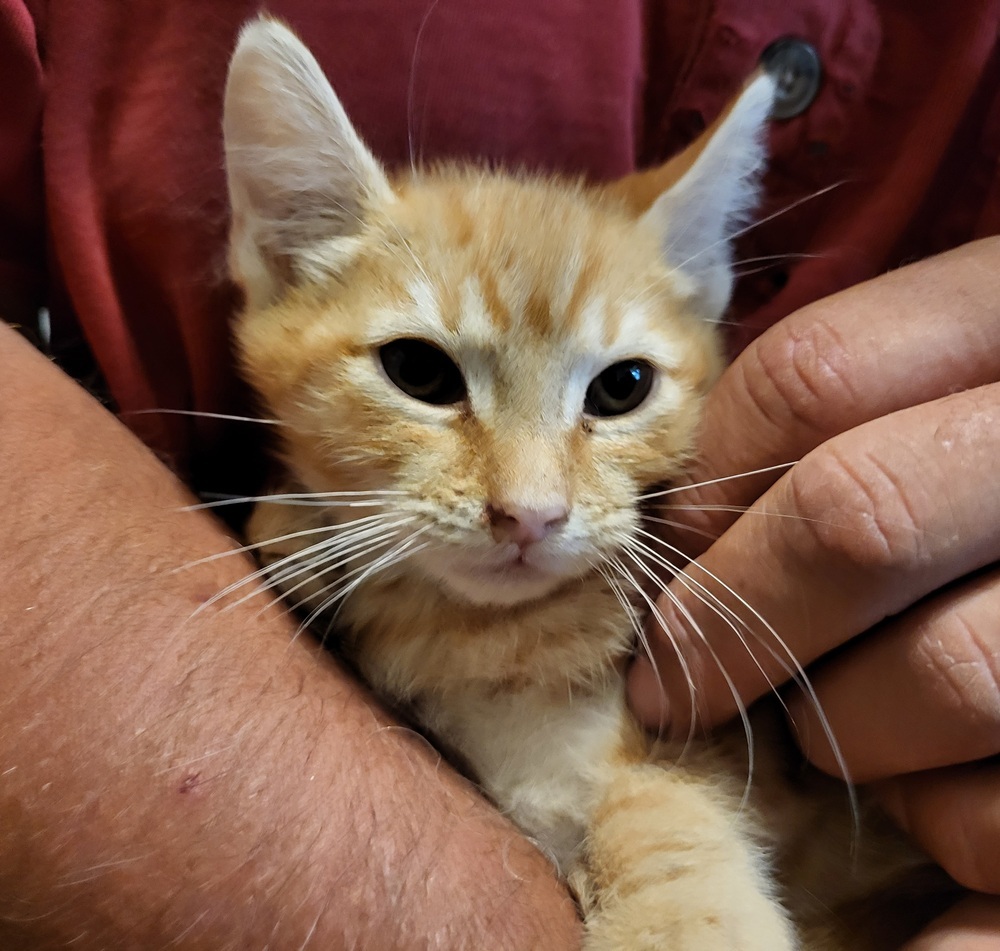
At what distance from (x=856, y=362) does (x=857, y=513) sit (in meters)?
0.15

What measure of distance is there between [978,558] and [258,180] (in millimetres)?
770

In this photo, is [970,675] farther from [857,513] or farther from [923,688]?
[857,513]

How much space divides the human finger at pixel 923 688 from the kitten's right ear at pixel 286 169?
0.65 m

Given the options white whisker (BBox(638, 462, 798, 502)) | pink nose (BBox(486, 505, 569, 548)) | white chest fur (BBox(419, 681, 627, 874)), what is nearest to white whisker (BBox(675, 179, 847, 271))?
white whisker (BBox(638, 462, 798, 502))

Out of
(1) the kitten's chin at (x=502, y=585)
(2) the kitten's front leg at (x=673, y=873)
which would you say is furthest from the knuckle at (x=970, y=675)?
(1) the kitten's chin at (x=502, y=585)

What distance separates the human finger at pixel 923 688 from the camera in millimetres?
629

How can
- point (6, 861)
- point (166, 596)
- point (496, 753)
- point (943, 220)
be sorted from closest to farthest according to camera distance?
point (6, 861) → point (166, 596) → point (496, 753) → point (943, 220)

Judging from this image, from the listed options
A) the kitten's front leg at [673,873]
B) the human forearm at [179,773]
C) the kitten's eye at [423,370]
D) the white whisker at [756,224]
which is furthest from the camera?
the white whisker at [756,224]

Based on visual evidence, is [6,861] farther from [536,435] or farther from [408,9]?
[408,9]

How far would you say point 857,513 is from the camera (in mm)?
644

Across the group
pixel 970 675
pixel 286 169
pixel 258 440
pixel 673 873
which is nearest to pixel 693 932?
pixel 673 873

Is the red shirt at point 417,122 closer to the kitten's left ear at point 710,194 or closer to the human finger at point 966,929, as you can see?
the kitten's left ear at point 710,194

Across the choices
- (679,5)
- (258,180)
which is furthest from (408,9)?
(679,5)

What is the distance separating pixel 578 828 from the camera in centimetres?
78
